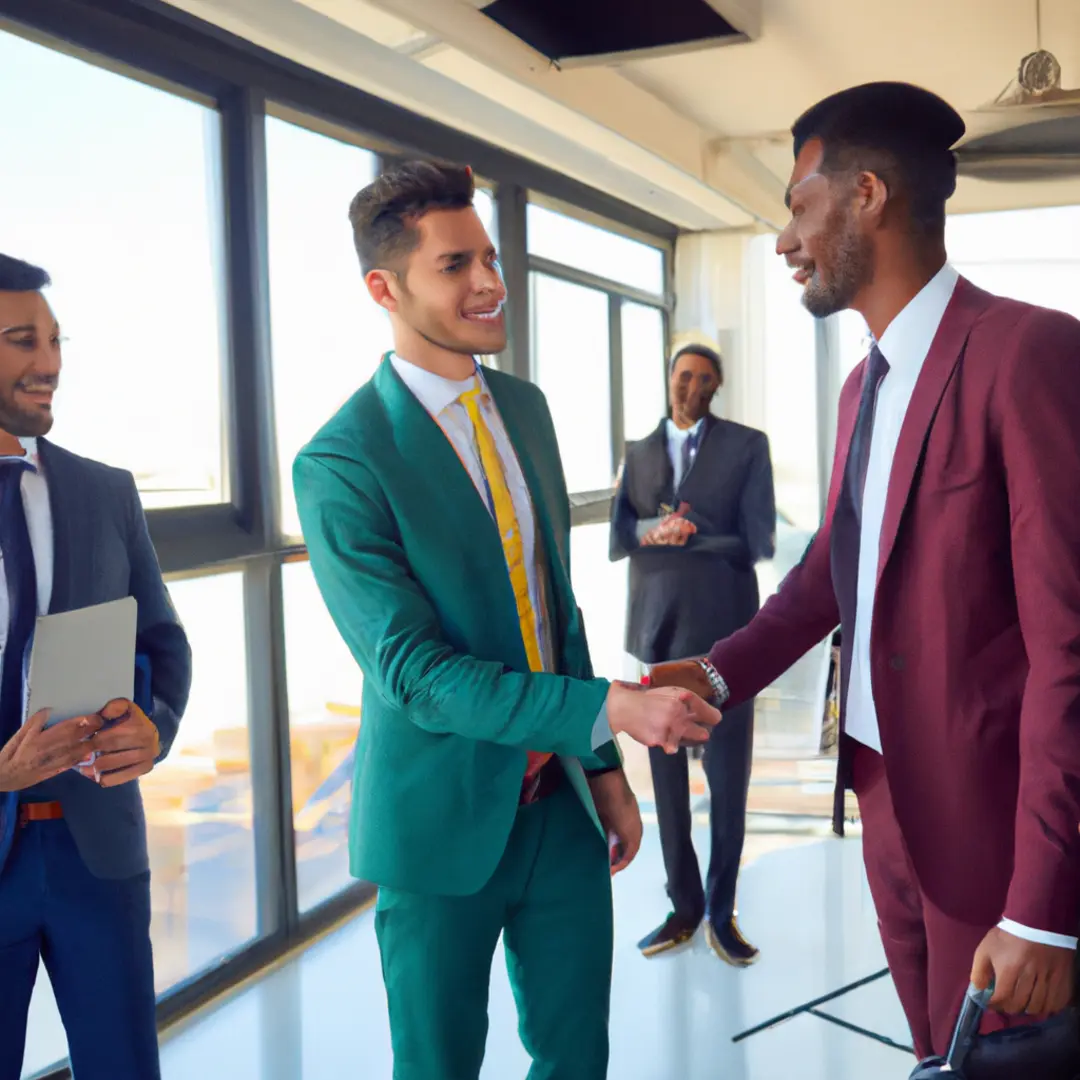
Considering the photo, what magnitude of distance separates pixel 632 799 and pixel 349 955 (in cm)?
187

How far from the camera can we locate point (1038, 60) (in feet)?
13.3

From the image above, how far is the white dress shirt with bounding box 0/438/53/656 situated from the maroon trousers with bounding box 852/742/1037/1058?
1.21 metres

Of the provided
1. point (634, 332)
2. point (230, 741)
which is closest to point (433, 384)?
point (230, 741)

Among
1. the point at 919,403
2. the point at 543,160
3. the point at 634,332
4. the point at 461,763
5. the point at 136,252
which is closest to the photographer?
the point at 919,403

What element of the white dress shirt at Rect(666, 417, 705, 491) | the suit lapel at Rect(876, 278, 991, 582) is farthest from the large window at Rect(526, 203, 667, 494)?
the suit lapel at Rect(876, 278, 991, 582)

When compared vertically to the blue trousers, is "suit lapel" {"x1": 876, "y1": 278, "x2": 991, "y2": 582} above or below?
above

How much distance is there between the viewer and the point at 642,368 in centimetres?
659

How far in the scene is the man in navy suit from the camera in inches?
64.8

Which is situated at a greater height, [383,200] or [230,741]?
[383,200]

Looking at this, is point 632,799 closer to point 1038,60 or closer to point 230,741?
point 230,741

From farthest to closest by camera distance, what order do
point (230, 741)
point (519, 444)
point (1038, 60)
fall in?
point (1038, 60), point (230, 741), point (519, 444)

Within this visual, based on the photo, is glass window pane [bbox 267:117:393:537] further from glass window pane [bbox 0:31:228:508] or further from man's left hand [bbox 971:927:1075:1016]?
man's left hand [bbox 971:927:1075:1016]

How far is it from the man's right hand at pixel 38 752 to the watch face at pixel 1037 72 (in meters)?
3.78

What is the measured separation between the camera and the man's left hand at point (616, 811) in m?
1.79
